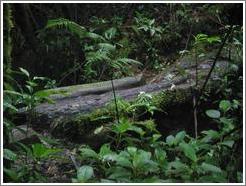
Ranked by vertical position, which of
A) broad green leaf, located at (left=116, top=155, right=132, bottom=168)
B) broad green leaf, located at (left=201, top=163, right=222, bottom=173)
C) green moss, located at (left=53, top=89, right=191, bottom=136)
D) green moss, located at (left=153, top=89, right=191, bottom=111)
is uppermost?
broad green leaf, located at (left=116, top=155, right=132, bottom=168)

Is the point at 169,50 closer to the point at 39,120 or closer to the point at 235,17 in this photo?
the point at 235,17

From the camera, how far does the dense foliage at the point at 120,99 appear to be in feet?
7.71

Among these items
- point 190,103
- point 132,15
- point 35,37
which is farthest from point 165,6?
point 190,103

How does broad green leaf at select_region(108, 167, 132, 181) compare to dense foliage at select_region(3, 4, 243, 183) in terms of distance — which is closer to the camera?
broad green leaf at select_region(108, 167, 132, 181)

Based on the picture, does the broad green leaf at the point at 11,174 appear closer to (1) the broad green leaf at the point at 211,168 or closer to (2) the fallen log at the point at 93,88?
(1) the broad green leaf at the point at 211,168

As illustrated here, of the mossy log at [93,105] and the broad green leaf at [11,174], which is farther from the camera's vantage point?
the mossy log at [93,105]

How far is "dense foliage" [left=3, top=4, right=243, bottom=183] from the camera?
2.35 meters

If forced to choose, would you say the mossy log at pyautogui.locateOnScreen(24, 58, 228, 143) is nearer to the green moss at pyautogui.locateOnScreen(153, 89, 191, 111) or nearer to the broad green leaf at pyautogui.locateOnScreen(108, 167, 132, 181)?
the green moss at pyautogui.locateOnScreen(153, 89, 191, 111)

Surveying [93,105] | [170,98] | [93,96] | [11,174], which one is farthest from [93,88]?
[11,174]

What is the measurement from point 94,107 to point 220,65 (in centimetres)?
134

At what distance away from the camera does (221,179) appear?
227 centimetres

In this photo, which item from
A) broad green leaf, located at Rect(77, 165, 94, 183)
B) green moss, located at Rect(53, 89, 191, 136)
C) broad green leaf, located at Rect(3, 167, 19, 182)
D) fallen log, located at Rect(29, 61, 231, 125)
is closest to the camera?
broad green leaf, located at Rect(77, 165, 94, 183)

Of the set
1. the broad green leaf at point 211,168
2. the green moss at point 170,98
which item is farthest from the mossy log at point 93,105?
the broad green leaf at point 211,168

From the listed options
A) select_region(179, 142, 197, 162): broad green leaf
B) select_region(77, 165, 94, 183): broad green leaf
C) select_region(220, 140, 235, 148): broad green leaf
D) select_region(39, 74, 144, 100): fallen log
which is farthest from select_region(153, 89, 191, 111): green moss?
select_region(77, 165, 94, 183): broad green leaf
